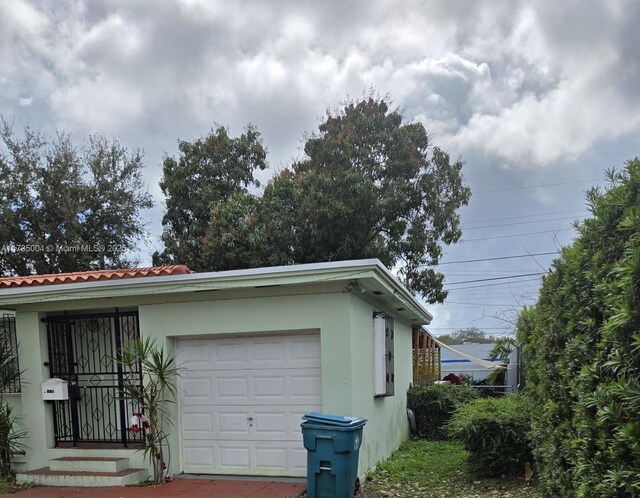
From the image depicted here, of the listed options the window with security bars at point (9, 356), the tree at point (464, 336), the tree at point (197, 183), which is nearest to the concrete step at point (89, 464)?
the window with security bars at point (9, 356)

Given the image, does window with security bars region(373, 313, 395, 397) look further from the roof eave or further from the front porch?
the front porch

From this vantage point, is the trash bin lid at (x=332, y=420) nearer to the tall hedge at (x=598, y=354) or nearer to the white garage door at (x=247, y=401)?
the white garage door at (x=247, y=401)

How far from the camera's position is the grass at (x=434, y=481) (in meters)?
6.70

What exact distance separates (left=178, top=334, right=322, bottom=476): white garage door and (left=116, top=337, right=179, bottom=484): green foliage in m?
0.25

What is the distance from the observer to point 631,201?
8.73 ft

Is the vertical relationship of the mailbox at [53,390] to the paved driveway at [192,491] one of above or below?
above

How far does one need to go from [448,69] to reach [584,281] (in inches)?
464

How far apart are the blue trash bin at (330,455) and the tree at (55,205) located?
13881mm

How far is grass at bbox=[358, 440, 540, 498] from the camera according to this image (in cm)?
670

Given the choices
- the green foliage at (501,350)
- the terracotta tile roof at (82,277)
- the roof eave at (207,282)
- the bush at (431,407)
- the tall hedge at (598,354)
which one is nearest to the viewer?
the tall hedge at (598,354)

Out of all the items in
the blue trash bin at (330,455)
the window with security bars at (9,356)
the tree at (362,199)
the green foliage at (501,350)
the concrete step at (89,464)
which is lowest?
the green foliage at (501,350)

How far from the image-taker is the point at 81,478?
23.6 feet

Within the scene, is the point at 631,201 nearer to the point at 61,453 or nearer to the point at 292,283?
the point at 292,283

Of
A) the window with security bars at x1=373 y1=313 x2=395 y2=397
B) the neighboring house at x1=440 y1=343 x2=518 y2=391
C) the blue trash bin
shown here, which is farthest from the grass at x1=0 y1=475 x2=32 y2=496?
the neighboring house at x1=440 y1=343 x2=518 y2=391
